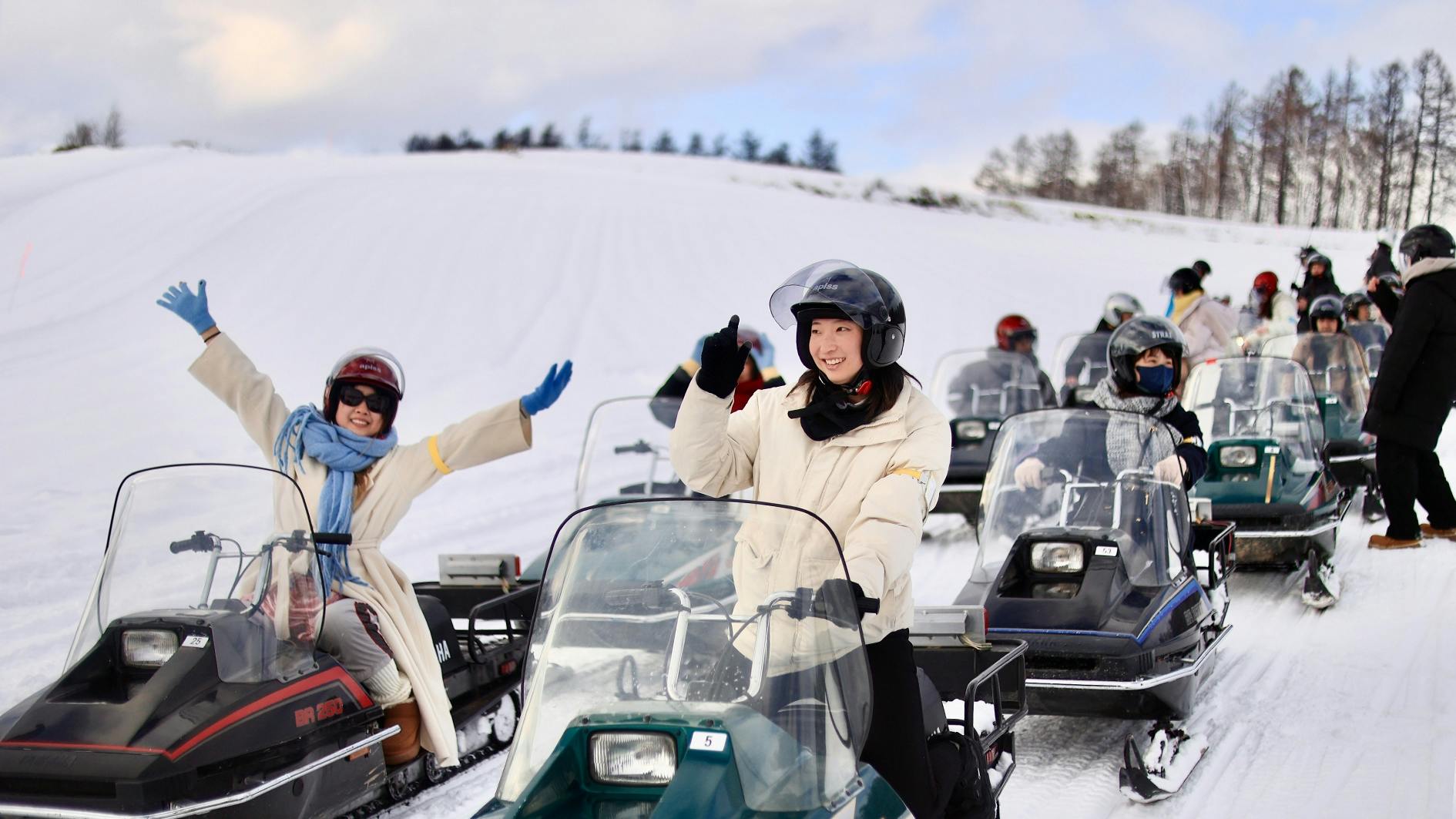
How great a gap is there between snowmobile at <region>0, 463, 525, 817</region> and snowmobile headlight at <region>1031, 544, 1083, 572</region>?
8.94ft

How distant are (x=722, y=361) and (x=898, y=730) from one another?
1017 mm

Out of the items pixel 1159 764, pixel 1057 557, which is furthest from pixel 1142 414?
pixel 1159 764

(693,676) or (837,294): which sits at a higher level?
(837,294)

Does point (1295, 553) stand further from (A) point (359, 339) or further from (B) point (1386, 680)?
(A) point (359, 339)

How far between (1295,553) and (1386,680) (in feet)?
5.30

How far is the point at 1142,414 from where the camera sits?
5.67 m

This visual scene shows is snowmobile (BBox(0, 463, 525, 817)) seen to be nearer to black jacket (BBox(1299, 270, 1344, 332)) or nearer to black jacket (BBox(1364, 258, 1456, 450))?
black jacket (BBox(1364, 258, 1456, 450))

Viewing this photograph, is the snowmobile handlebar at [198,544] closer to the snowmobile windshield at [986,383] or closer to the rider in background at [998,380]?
the snowmobile windshield at [986,383]

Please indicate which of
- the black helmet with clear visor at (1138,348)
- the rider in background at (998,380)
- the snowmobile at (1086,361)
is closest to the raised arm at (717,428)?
the black helmet with clear visor at (1138,348)

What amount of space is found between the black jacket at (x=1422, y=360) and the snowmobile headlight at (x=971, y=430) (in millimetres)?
2612

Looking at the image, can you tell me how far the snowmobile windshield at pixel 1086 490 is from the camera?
A: 5.31m

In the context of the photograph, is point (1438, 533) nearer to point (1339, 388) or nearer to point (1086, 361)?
point (1339, 388)

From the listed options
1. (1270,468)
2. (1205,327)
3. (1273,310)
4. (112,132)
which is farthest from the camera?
(112,132)

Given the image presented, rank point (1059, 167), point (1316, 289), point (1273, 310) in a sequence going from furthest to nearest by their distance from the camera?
1. point (1059, 167)
2. point (1273, 310)
3. point (1316, 289)
